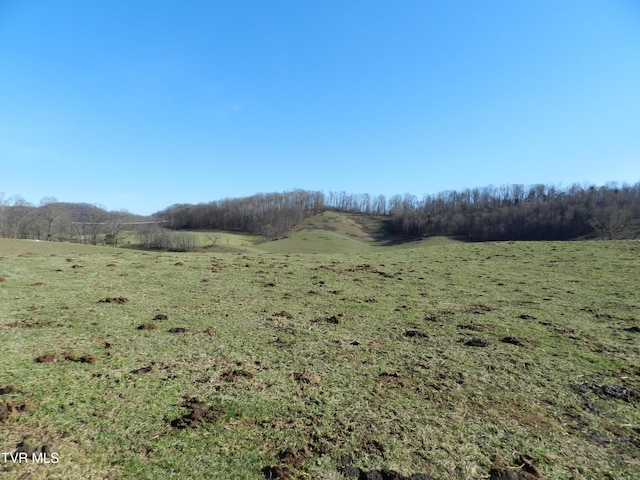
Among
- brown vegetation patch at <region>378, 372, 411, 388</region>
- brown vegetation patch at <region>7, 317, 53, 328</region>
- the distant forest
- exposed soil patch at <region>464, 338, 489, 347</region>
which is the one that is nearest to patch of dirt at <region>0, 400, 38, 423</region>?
brown vegetation patch at <region>7, 317, 53, 328</region>

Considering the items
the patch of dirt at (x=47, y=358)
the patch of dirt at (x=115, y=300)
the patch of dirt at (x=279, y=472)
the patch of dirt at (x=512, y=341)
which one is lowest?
the patch of dirt at (x=279, y=472)

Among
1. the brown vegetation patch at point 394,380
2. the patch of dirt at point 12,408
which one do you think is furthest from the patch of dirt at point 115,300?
the brown vegetation patch at point 394,380

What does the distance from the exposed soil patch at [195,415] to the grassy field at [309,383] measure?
0.11 ft

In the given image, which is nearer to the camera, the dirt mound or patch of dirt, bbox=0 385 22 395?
patch of dirt, bbox=0 385 22 395

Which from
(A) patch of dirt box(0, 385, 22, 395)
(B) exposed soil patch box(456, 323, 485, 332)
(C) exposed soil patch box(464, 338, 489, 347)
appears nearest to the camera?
(A) patch of dirt box(0, 385, 22, 395)

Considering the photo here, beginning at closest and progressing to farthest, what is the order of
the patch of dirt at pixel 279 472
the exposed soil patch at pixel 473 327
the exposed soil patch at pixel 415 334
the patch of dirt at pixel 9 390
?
1. the patch of dirt at pixel 279 472
2. the patch of dirt at pixel 9 390
3. the exposed soil patch at pixel 415 334
4. the exposed soil patch at pixel 473 327

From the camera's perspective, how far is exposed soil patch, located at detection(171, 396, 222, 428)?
12.3 feet

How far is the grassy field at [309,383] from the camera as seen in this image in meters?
3.33

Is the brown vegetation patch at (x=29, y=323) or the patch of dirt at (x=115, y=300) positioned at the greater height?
the patch of dirt at (x=115, y=300)

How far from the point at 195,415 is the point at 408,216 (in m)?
136

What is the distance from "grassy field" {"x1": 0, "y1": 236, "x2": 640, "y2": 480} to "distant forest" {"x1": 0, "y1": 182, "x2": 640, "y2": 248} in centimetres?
8232

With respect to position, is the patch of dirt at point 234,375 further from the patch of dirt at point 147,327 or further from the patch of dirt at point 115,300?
the patch of dirt at point 115,300

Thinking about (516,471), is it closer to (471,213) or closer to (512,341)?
(512,341)

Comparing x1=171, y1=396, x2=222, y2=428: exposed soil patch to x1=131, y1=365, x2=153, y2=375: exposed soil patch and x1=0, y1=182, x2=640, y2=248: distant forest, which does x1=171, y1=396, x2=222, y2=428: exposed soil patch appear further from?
x1=0, y1=182, x2=640, y2=248: distant forest
